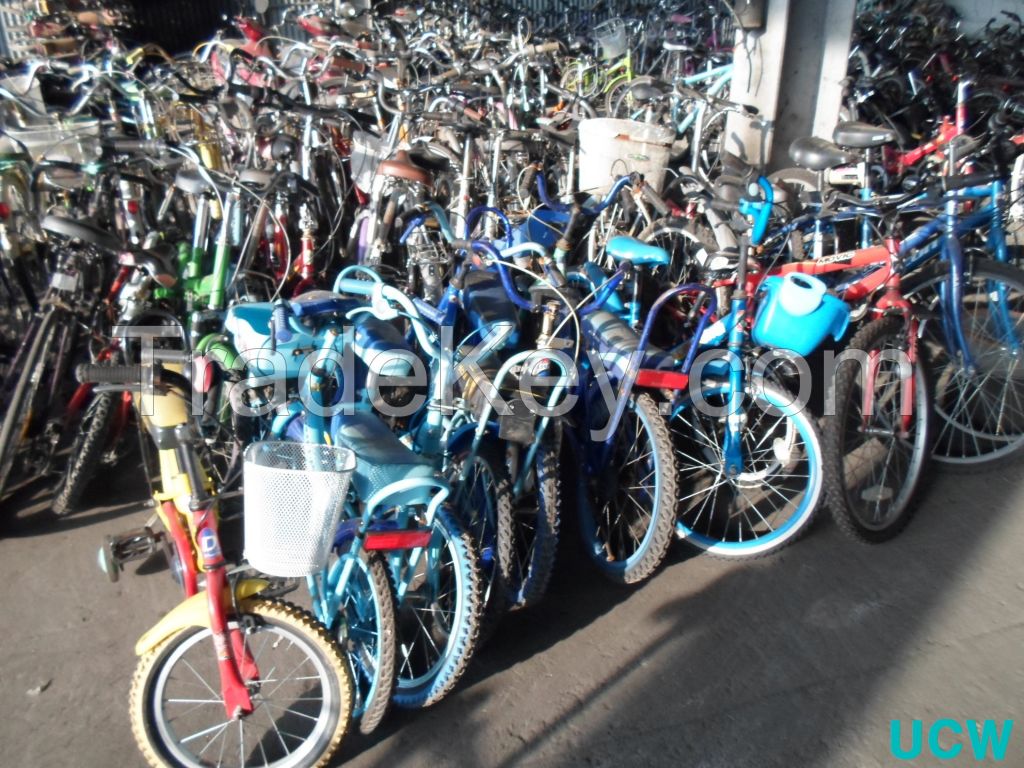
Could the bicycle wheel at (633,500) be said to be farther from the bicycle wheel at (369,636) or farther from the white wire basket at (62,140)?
the white wire basket at (62,140)

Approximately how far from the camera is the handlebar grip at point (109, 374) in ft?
7.74

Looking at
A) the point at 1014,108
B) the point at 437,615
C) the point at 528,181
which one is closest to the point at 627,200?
the point at 528,181

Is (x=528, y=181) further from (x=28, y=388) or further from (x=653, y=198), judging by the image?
(x=28, y=388)

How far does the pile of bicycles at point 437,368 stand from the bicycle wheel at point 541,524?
12 millimetres

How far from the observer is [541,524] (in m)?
2.91

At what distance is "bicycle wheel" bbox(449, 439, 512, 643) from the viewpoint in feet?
9.42

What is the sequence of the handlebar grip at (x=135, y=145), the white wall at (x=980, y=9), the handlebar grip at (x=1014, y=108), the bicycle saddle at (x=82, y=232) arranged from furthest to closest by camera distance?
1. the white wall at (x=980, y=9)
2. the handlebar grip at (x=1014, y=108)
3. the handlebar grip at (x=135, y=145)
4. the bicycle saddle at (x=82, y=232)

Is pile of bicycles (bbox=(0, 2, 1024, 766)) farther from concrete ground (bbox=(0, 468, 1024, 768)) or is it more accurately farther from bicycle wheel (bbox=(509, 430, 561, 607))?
concrete ground (bbox=(0, 468, 1024, 768))

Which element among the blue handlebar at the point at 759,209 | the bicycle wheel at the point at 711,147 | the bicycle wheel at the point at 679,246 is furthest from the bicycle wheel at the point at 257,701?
the bicycle wheel at the point at 711,147

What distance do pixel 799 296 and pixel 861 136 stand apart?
160 cm

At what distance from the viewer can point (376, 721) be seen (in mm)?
2496

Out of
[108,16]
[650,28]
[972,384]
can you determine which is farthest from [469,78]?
[108,16]

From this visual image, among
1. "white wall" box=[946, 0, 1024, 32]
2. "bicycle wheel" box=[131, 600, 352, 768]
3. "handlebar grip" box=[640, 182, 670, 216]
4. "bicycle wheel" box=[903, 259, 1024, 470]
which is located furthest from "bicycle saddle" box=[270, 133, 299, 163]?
"white wall" box=[946, 0, 1024, 32]

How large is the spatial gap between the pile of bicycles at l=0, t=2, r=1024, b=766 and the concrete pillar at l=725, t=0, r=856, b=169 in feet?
0.92
